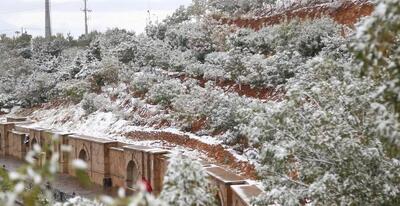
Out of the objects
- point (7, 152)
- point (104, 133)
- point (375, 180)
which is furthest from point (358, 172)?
point (7, 152)

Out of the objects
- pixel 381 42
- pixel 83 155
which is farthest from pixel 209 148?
pixel 381 42

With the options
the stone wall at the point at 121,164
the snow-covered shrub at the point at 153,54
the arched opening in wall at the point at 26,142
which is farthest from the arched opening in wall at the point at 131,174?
the arched opening in wall at the point at 26,142

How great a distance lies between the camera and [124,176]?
2217 centimetres

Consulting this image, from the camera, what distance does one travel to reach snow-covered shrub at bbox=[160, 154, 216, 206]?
6.08 metres

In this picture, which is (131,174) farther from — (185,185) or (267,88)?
(185,185)

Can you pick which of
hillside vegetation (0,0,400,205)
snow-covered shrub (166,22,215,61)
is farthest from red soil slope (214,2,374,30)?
snow-covered shrub (166,22,215,61)

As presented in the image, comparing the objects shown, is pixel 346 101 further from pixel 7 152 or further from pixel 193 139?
pixel 7 152

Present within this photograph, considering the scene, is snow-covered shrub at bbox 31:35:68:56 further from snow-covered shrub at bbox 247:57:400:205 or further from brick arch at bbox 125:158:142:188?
snow-covered shrub at bbox 247:57:400:205

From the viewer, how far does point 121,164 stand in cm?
2244

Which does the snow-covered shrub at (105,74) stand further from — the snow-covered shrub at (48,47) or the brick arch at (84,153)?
the snow-covered shrub at (48,47)

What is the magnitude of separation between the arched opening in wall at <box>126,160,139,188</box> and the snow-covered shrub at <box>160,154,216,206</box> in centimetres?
1533

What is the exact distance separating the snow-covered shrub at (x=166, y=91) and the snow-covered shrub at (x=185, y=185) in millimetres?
17898

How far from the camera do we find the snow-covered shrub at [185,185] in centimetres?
608

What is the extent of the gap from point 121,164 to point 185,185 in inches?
652
